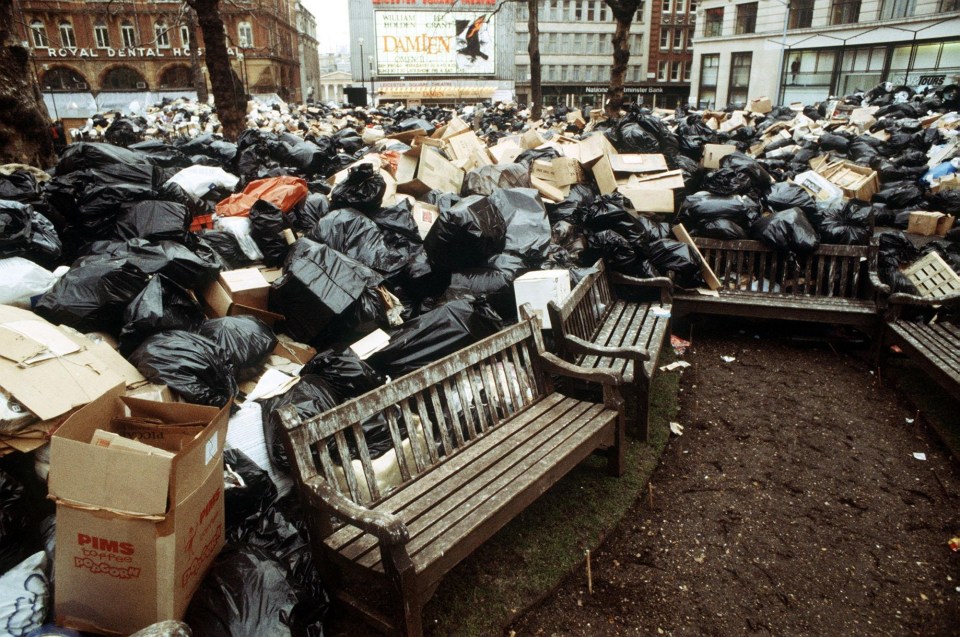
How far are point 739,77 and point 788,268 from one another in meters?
31.5

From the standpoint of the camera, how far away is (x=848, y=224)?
5078 mm

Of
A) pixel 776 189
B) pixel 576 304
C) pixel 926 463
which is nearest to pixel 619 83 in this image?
pixel 776 189

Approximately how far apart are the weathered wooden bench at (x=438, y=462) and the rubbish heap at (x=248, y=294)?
0.73 ft

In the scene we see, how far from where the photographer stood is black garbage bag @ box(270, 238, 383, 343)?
3449 mm

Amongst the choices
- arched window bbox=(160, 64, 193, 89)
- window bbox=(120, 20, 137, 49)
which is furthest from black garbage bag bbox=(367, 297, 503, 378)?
window bbox=(120, 20, 137, 49)

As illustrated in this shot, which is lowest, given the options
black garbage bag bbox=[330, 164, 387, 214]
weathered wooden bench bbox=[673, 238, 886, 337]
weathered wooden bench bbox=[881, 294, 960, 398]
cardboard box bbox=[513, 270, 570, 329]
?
weathered wooden bench bbox=[881, 294, 960, 398]

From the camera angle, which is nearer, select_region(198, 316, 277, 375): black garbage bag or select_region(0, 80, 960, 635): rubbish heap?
select_region(0, 80, 960, 635): rubbish heap

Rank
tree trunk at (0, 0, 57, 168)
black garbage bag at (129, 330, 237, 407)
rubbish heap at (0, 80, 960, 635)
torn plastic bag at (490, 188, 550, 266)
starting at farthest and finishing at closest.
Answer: tree trunk at (0, 0, 57, 168) → torn plastic bag at (490, 188, 550, 266) → black garbage bag at (129, 330, 237, 407) → rubbish heap at (0, 80, 960, 635)

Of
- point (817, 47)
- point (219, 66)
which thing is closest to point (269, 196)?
point (219, 66)

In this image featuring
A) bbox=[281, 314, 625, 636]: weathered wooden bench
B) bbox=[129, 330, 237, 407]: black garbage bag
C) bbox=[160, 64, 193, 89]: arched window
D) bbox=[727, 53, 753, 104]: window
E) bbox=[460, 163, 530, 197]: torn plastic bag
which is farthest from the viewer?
bbox=[160, 64, 193, 89]: arched window

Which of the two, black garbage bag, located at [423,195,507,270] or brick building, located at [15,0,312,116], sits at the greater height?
brick building, located at [15,0,312,116]

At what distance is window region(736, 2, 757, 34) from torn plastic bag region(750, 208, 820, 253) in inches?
1224

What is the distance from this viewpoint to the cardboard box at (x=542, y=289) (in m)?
3.72

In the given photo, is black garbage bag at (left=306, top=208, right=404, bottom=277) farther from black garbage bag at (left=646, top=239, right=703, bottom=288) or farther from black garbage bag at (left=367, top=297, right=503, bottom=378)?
black garbage bag at (left=646, top=239, right=703, bottom=288)
